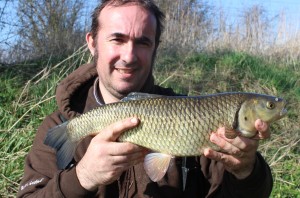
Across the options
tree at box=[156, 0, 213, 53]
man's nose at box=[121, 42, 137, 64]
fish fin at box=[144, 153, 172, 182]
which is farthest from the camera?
tree at box=[156, 0, 213, 53]

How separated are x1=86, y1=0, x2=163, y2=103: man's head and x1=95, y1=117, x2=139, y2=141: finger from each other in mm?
558

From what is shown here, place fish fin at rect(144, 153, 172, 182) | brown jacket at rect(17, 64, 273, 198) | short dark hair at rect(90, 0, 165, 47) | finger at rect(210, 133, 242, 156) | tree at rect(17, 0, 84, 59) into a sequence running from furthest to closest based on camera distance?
tree at rect(17, 0, 84, 59) < short dark hair at rect(90, 0, 165, 47) < brown jacket at rect(17, 64, 273, 198) < fish fin at rect(144, 153, 172, 182) < finger at rect(210, 133, 242, 156)

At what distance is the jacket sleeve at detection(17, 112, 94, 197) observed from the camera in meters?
1.90

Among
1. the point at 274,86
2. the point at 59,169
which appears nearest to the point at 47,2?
the point at 274,86

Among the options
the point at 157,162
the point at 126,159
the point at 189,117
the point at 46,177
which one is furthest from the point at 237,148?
the point at 46,177

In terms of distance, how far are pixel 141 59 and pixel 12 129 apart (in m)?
2.13

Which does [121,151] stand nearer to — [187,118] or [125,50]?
[187,118]

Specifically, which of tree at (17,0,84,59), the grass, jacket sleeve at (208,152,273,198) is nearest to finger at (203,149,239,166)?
jacket sleeve at (208,152,273,198)

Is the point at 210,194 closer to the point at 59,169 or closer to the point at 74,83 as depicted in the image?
the point at 59,169

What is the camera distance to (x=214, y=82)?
5.78m

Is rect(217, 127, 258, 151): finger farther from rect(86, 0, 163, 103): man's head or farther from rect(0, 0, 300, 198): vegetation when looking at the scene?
rect(0, 0, 300, 198): vegetation

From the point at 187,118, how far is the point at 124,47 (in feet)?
2.20

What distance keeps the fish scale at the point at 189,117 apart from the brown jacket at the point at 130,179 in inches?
10.8

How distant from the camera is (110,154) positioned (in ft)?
5.68
